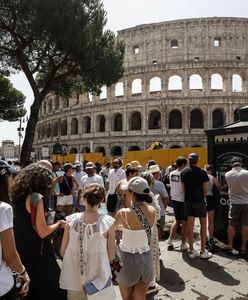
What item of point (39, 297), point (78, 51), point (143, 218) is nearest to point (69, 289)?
point (39, 297)

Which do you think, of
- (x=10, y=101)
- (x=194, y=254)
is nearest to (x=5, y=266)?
(x=194, y=254)

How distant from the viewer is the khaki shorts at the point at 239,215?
5012mm

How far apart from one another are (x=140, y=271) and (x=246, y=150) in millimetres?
3796

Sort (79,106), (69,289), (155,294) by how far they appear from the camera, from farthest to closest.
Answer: (79,106)
(155,294)
(69,289)

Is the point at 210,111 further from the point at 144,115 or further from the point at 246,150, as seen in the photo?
the point at 246,150

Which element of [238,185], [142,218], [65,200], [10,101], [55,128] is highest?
[10,101]

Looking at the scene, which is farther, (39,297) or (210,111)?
Answer: (210,111)

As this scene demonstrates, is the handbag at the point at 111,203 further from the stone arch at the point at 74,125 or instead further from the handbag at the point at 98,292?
the stone arch at the point at 74,125

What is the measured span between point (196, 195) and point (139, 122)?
29.1 m

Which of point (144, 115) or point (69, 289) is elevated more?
point (144, 115)

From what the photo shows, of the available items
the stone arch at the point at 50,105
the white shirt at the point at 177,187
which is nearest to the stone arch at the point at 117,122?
the stone arch at the point at 50,105

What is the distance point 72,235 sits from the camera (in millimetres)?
2391

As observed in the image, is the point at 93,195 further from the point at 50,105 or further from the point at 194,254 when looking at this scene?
the point at 50,105

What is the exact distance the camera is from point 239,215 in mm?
5098
